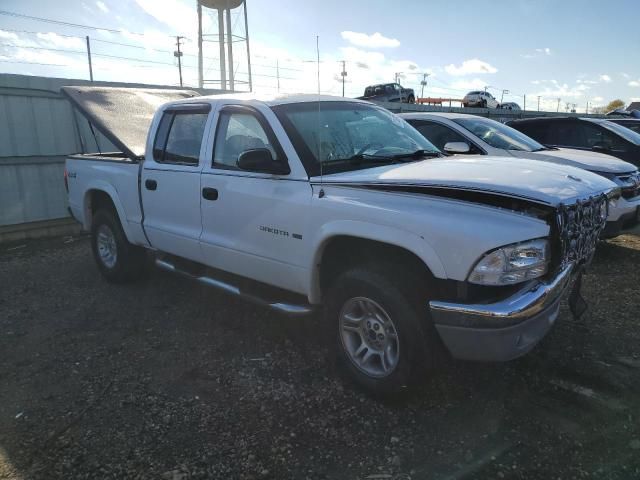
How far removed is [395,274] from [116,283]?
392 cm

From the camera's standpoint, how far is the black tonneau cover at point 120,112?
5.42m

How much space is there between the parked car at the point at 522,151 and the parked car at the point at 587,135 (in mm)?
1457

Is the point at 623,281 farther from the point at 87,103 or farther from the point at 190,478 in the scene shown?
the point at 87,103

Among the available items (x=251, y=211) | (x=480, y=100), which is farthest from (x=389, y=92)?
(x=251, y=211)

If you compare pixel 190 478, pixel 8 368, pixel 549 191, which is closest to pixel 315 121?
pixel 549 191

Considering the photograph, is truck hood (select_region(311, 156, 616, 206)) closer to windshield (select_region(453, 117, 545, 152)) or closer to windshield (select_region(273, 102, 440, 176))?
windshield (select_region(273, 102, 440, 176))

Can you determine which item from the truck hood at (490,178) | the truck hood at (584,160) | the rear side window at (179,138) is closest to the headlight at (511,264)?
the truck hood at (490,178)

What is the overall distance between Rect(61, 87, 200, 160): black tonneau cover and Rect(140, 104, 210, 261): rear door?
0.50 m

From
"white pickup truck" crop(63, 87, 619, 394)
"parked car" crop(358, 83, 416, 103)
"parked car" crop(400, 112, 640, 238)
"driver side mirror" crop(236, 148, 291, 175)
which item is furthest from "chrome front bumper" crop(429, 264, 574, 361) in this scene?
"parked car" crop(358, 83, 416, 103)

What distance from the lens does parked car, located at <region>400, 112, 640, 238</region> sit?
5.98 m

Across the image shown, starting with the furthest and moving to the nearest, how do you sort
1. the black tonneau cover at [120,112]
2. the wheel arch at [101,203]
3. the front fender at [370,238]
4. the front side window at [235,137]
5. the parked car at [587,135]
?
the parked car at [587,135], the black tonneau cover at [120,112], the wheel arch at [101,203], the front side window at [235,137], the front fender at [370,238]

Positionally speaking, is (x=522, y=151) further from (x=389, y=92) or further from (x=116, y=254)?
(x=389, y=92)

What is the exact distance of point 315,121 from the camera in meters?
3.82

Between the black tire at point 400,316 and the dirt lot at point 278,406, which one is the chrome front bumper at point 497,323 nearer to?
the black tire at point 400,316
